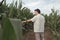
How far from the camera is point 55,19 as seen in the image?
34.8ft

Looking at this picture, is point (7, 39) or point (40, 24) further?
point (40, 24)

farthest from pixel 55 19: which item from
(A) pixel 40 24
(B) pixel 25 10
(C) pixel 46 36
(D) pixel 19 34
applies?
(D) pixel 19 34

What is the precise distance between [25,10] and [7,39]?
30.8 ft

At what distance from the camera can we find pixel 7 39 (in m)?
0.43

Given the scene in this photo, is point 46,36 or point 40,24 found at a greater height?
point 40,24

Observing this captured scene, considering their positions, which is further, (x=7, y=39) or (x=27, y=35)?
(x=27, y=35)

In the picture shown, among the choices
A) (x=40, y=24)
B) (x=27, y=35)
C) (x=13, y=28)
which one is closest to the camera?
(x=13, y=28)

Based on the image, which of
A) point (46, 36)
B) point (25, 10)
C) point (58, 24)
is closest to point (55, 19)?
point (58, 24)

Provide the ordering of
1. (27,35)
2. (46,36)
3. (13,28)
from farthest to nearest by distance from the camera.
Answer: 1. (46,36)
2. (27,35)
3. (13,28)

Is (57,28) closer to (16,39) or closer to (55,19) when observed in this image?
(55,19)

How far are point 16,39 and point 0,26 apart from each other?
2.3 inches

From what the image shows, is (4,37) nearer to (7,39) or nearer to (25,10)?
(7,39)

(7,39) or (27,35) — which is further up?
(7,39)

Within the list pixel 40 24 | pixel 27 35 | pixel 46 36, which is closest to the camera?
pixel 40 24
